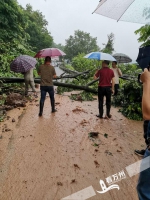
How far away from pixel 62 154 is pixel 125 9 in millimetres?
2890

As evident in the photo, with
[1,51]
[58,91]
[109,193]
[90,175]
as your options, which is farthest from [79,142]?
[1,51]

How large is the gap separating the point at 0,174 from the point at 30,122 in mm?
2439

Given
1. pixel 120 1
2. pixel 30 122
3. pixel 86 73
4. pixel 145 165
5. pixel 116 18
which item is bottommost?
pixel 30 122

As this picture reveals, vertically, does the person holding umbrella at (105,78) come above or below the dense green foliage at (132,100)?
above

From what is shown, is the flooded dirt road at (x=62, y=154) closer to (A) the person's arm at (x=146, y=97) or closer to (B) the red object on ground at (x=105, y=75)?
(B) the red object on ground at (x=105, y=75)

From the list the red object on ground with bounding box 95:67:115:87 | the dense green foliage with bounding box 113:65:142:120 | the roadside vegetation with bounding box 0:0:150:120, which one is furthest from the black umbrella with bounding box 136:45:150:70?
the dense green foliage with bounding box 113:65:142:120

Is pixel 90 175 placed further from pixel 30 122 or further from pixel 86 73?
pixel 86 73

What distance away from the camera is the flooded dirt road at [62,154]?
2760mm

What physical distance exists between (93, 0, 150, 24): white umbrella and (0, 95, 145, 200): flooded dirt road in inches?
101

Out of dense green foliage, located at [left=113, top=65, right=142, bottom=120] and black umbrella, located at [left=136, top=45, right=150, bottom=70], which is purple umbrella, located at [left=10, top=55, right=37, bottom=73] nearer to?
dense green foliage, located at [left=113, top=65, right=142, bottom=120]

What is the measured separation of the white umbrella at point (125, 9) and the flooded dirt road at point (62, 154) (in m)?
2.57

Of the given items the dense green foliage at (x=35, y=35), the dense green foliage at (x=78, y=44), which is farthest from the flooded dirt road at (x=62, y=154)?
the dense green foliage at (x=78, y=44)

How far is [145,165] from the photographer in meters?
1.51

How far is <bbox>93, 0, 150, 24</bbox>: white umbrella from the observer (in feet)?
8.57
